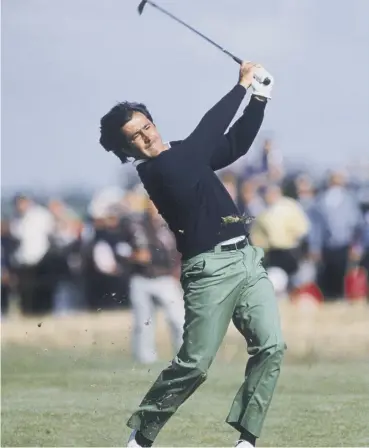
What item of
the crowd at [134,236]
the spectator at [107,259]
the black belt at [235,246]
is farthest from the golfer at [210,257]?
the spectator at [107,259]

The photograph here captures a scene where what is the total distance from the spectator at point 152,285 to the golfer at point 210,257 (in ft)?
19.2

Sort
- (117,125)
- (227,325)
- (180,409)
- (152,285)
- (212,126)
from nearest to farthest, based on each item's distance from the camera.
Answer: (212,126) → (227,325) → (117,125) → (180,409) → (152,285)

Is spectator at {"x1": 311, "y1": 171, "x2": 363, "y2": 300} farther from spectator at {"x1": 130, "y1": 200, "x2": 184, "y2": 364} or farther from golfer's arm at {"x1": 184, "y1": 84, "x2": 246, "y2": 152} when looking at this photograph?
golfer's arm at {"x1": 184, "y1": 84, "x2": 246, "y2": 152}

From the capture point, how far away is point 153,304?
14.4 metres

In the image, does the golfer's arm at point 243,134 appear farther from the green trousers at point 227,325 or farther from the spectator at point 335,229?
the spectator at point 335,229

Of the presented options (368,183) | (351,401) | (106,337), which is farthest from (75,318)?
(351,401)

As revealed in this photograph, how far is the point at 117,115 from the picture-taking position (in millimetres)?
7875

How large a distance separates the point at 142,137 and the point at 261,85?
0.68 metres

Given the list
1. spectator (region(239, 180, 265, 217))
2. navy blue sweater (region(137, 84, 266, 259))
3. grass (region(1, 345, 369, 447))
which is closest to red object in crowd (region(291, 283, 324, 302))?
spectator (region(239, 180, 265, 217))

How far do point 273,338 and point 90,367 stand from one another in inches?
208

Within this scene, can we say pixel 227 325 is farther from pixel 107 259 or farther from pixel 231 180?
pixel 107 259

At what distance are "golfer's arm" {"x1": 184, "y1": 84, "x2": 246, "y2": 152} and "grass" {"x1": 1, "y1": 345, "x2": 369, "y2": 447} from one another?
1.97 meters

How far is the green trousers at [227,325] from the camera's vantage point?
767 centimetres

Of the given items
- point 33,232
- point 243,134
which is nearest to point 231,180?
point 33,232
